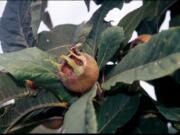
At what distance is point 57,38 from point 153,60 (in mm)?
511

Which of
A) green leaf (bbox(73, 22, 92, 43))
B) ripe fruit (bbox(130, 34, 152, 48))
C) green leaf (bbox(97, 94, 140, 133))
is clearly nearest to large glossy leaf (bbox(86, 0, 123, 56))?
green leaf (bbox(73, 22, 92, 43))

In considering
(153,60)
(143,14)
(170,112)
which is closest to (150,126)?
(170,112)

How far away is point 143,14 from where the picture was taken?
1.22 metres

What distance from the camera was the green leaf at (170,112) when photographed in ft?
3.49

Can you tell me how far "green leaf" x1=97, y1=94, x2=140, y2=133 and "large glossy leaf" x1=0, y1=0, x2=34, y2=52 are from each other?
481mm

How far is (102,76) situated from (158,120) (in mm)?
219

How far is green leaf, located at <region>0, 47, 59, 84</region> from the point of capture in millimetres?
1083

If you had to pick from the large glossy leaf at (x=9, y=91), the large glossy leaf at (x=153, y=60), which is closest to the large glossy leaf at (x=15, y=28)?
the large glossy leaf at (x=9, y=91)

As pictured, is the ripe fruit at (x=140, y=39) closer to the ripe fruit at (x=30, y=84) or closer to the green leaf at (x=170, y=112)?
the green leaf at (x=170, y=112)

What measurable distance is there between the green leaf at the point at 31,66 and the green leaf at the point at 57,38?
20cm

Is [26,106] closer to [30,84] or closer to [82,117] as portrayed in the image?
[30,84]

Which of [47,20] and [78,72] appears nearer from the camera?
[78,72]

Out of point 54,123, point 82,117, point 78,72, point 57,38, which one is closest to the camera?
point 82,117

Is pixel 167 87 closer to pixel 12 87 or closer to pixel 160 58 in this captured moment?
pixel 160 58
